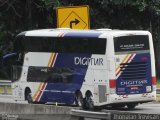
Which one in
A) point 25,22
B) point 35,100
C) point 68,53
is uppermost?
point 25,22

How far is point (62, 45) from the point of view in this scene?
27672 mm

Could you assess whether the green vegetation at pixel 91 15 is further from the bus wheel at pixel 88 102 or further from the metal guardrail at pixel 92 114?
the metal guardrail at pixel 92 114

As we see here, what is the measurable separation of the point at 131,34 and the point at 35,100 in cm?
639

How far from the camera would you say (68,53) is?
27.4m

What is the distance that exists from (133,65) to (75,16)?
3.06m

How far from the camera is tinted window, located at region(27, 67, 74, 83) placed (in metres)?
27.7

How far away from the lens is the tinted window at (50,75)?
27.7 metres

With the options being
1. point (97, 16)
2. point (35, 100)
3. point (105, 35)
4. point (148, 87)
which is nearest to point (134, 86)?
point (148, 87)

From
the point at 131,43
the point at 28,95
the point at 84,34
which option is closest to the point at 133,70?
the point at 131,43

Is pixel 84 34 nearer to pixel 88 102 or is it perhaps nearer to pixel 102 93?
pixel 102 93

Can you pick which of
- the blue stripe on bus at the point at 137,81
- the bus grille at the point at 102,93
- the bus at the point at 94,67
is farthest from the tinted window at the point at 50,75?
the blue stripe on bus at the point at 137,81

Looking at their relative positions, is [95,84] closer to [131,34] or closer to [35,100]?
[131,34]

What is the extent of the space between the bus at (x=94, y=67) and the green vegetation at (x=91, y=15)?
64.3 ft

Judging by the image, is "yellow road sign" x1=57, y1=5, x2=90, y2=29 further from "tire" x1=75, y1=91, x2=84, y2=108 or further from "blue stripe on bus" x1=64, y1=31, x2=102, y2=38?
"tire" x1=75, y1=91, x2=84, y2=108
